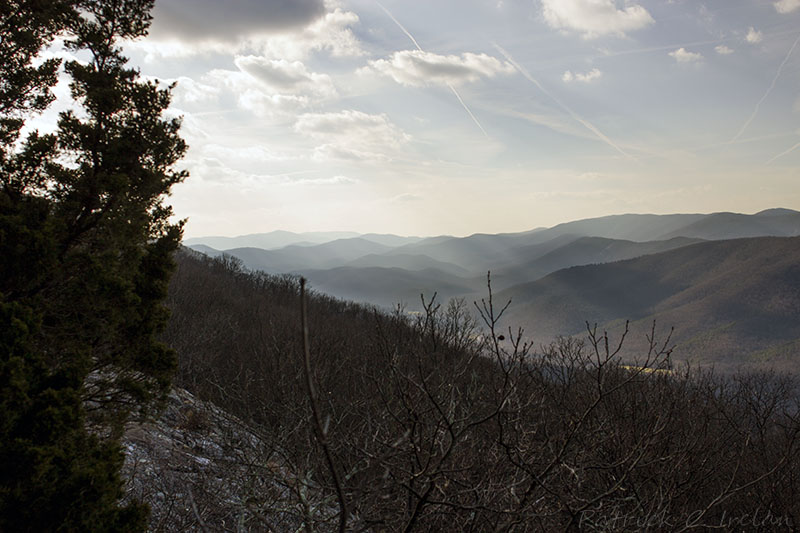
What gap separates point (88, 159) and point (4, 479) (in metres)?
5.41

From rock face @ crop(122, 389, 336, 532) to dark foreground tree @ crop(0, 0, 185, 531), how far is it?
3.71 ft

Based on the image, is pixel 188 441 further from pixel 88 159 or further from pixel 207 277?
pixel 207 277

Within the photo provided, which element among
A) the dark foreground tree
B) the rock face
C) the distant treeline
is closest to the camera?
the distant treeline

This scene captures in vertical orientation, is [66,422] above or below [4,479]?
above

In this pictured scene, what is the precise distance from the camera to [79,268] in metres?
7.48

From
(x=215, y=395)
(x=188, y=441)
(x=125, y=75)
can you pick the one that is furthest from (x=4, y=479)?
(x=215, y=395)

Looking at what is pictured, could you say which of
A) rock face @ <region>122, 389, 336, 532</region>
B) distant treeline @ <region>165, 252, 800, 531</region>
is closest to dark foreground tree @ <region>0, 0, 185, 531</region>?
rock face @ <region>122, 389, 336, 532</region>

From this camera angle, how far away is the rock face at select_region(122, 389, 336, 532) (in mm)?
7562

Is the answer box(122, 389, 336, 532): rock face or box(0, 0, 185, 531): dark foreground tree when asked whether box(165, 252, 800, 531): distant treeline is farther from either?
box(0, 0, 185, 531): dark foreground tree

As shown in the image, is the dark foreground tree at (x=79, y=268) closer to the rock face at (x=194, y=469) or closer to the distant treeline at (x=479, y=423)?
the rock face at (x=194, y=469)

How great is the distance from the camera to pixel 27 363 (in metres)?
5.98

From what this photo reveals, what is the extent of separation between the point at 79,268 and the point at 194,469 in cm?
443

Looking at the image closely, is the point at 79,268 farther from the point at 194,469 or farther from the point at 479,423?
the point at 479,423

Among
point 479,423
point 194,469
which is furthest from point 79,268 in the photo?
point 479,423
